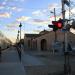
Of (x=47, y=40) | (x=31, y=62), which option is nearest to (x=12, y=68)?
(x=31, y=62)

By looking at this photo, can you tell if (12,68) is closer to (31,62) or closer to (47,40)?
(31,62)

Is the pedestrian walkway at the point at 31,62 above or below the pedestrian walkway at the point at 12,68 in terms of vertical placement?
below

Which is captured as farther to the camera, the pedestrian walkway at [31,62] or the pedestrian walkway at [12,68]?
the pedestrian walkway at [31,62]

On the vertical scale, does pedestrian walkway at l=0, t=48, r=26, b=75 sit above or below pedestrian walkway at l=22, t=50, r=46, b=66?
above

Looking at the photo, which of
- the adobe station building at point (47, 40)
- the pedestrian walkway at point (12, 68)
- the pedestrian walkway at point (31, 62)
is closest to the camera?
the pedestrian walkway at point (12, 68)

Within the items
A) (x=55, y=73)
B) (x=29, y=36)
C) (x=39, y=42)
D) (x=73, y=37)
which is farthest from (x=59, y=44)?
(x=29, y=36)

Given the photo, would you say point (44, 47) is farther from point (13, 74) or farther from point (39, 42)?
point (13, 74)

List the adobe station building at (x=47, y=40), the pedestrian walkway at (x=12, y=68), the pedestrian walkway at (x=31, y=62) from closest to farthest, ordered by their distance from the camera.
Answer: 1. the pedestrian walkway at (x=12, y=68)
2. the pedestrian walkway at (x=31, y=62)
3. the adobe station building at (x=47, y=40)

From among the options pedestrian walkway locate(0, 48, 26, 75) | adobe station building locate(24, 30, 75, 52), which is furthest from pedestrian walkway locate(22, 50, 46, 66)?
adobe station building locate(24, 30, 75, 52)

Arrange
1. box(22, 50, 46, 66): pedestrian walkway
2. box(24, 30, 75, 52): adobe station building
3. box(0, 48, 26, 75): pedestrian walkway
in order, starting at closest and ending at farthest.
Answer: box(0, 48, 26, 75): pedestrian walkway → box(22, 50, 46, 66): pedestrian walkway → box(24, 30, 75, 52): adobe station building

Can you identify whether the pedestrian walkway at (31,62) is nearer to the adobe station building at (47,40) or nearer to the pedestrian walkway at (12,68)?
the pedestrian walkway at (12,68)

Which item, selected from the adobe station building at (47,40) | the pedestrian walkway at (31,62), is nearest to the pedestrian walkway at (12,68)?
the pedestrian walkway at (31,62)

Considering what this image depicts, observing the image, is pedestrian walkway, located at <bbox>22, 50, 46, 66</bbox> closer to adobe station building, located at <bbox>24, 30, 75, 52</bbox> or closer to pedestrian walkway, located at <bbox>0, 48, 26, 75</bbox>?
pedestrian walkway, located at <bbox>0, 48, 26, 75</bbox>

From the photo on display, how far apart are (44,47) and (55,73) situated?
88.3 m
